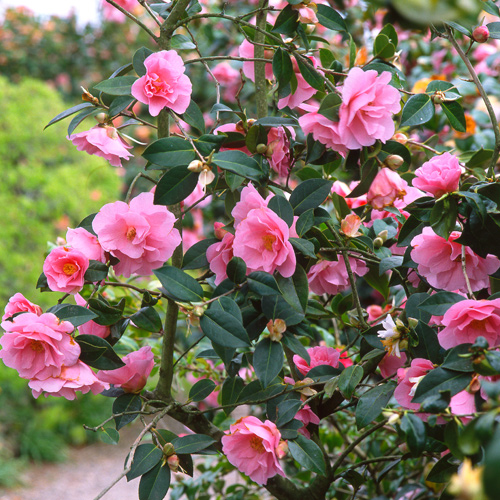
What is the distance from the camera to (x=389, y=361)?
788 mm

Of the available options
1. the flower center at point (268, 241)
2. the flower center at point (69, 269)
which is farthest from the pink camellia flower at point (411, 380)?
the flower center at point (69, 269)

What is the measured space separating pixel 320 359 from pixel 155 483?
0.29 m

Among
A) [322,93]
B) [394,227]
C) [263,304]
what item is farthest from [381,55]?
[263,304]

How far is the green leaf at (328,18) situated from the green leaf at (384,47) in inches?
2.1

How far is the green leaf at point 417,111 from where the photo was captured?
2.41 feet

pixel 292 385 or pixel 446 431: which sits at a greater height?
pixel 446 431

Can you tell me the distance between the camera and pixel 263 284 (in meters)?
0.65

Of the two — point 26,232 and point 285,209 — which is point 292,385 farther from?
point 26,232

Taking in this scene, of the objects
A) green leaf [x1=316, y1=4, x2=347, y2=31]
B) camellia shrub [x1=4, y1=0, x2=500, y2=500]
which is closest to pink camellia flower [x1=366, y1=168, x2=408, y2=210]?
camellia shrub [x1=4, y1=0, x2=500, y2=500]

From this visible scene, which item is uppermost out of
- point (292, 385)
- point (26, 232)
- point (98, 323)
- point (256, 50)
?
point (256, 50)

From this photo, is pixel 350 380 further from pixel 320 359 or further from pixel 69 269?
pixel 69 269

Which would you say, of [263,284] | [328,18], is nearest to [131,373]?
[263,284]

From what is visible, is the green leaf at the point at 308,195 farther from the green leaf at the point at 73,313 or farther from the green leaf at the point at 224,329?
the green leaf at the point at 73,313

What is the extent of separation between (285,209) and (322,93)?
0.76 ft
